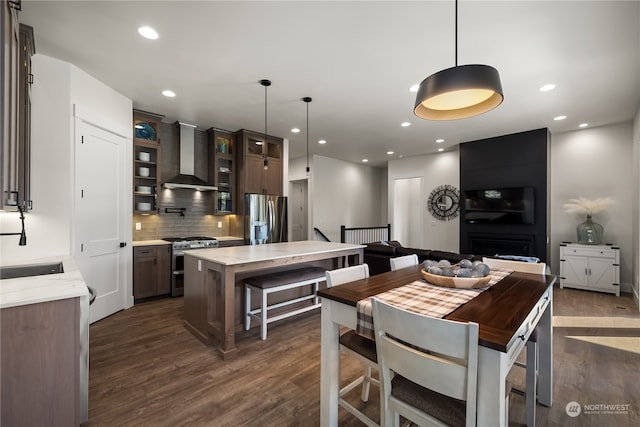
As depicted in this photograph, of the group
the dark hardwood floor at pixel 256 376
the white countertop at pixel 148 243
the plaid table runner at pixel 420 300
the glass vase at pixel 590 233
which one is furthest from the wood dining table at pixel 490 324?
the glass vase at pixel 590 233

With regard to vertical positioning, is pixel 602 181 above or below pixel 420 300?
above

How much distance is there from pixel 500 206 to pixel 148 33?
599cm

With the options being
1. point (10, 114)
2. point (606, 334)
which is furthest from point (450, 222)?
point (10, 114)

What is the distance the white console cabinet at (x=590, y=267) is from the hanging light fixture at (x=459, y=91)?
4.59m

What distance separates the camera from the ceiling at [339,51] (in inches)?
84.1

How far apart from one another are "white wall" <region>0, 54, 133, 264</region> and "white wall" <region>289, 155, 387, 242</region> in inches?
189

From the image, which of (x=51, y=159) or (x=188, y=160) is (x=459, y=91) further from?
(x=188, y=160)

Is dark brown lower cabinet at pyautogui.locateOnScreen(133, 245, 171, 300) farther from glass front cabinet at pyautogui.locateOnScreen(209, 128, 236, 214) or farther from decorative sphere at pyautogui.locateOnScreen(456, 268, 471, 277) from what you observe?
decorative sphere at pyautogui.locateOnScreen(456, 268, 471, 277)

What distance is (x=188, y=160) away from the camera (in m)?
4.84

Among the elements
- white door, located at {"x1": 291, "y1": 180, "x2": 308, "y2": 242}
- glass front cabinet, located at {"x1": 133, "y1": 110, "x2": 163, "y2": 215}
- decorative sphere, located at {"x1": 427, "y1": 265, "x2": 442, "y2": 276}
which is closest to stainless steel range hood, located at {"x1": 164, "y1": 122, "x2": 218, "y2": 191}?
glass front cabinet, located at {"x1": 133, "y1": 110, "x2": 163, "y2": 215}

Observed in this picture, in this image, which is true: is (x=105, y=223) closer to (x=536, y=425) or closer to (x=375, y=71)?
(x=375, y=71)

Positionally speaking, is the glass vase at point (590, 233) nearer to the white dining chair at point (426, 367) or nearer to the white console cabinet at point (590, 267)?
the white console cabinet at point (590, 267)

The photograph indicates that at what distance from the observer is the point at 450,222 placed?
6.87 m

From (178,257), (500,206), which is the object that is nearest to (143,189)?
(178,257)
